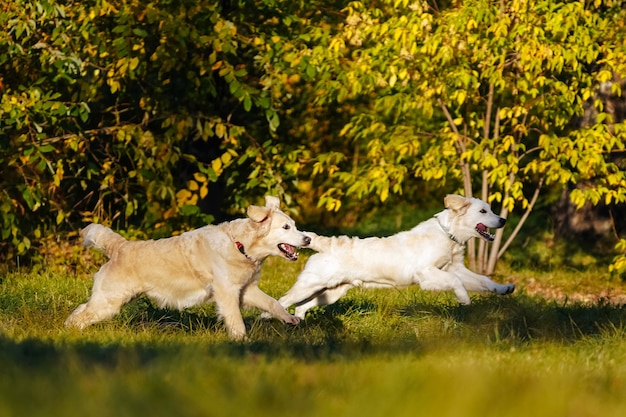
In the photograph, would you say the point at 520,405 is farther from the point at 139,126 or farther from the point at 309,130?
the point at 309,130

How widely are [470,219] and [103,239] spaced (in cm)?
295

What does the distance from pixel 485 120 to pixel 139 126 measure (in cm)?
416

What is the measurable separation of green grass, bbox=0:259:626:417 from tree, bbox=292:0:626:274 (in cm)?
287

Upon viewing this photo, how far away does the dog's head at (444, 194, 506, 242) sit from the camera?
28.2 feet

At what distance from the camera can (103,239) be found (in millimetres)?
7785

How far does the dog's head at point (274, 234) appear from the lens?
752 centimetres

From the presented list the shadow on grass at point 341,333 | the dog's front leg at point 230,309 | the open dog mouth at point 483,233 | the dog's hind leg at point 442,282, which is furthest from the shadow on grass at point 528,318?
the dog's front leg at point 230,309

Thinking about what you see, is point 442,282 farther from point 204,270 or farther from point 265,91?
point 265,91

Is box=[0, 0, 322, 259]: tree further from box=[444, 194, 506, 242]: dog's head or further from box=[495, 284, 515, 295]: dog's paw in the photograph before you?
box=[495, 284, 515, 295]: dog's paw

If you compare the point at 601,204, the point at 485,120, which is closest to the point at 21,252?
the point at 485,120

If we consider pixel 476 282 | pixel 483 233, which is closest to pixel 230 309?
pixel 476 282

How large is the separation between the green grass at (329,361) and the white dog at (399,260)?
0.20m

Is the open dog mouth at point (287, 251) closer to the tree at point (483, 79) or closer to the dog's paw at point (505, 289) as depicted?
the dog's paw at point (505, 289)

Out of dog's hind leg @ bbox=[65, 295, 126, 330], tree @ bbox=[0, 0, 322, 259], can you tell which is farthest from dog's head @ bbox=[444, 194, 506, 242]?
tree @ bbox=[0, 0, 322, 259]
